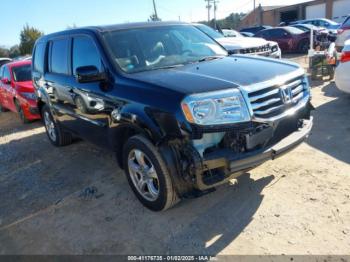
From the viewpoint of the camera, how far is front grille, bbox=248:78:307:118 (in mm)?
3039

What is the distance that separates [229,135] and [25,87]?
6812 mm

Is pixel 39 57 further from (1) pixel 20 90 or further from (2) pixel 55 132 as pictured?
(1) pixel 20 90

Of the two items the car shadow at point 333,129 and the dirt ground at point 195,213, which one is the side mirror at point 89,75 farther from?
the car shadow at point 333,129

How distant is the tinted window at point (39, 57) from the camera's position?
5.88 m

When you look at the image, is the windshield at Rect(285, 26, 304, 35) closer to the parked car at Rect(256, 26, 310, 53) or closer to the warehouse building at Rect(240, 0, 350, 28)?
the parked car at Rect(256, 26, 310, 53)

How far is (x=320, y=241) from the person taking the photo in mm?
2859

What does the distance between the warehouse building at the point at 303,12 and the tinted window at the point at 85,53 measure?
34.0 meters

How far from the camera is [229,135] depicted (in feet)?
9.79

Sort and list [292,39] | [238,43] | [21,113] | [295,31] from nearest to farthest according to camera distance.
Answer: [21,113]
[238,43]
[292,39]
[295,31]

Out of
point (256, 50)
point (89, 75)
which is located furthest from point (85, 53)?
point (256, 50)

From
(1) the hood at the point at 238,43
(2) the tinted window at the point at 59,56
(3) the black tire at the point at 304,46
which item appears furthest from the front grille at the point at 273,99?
(3) the black tire at the point at 304,46

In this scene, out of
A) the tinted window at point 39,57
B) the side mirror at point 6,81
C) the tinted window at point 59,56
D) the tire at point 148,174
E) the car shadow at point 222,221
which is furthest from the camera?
the side mirror at point 6,81

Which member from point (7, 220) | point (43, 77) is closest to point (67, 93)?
point (43, 77)

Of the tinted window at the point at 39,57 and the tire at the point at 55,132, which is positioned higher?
the tinted window at the point at 39,57
